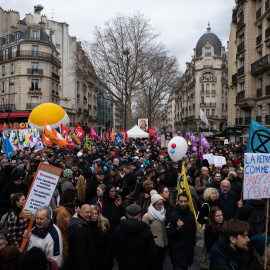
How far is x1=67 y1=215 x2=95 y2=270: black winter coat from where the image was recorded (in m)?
3.22

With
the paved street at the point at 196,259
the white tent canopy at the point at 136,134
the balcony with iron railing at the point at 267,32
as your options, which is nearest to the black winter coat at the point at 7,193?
the paved street at the point at 196,259

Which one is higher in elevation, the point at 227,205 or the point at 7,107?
the point at 7,107

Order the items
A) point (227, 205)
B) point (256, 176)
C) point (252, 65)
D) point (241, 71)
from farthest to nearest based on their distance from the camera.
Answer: point (241, 71), point (252, 65), point (227, 205), point (256, 176)

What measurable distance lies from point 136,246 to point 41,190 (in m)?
1.45

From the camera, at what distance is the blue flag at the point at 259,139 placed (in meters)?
4.75

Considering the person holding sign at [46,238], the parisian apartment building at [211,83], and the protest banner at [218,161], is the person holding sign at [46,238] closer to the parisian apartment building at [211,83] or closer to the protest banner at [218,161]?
the protest banner at [218,161]

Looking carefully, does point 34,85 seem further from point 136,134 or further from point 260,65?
point 260,65

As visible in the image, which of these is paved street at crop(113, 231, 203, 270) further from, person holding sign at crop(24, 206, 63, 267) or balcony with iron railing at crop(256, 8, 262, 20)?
balcony with iron railing at crop(256, 8, 262, 20)

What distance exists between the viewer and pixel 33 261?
Result: 7.87 feet

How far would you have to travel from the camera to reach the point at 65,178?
20.3 feet

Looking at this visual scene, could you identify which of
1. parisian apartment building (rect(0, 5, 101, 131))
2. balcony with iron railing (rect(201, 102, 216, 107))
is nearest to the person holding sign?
parisian apartment building (rect(0, 5, 101, 131))

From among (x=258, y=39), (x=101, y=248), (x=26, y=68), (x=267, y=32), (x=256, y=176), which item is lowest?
(x=101, y=248)

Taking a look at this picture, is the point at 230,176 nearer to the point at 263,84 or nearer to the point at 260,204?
the point at 260,204

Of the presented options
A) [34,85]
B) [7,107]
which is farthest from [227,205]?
[7,107]
